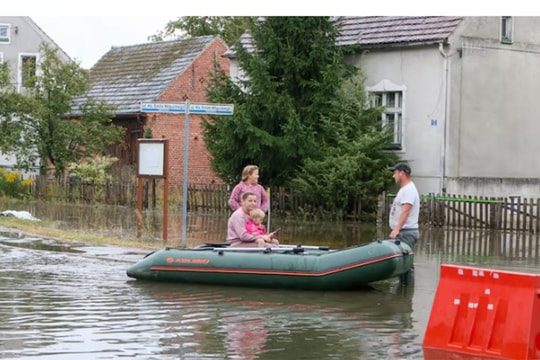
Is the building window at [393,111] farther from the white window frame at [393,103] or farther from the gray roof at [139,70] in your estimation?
the gray roof at [139,70]

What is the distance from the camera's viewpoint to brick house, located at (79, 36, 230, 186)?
4653 cm

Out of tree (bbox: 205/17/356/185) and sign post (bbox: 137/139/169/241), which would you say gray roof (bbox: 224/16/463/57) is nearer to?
tree (bbox: 205/17/356/185)

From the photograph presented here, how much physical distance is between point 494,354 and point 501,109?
75.6 feet

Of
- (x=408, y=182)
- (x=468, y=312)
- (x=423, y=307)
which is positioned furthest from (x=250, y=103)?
(x=468, y=312)

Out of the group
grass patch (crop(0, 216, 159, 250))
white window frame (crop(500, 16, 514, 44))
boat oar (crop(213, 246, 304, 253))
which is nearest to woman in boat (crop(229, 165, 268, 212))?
boat oar (crop(213, 246, 304, 253))

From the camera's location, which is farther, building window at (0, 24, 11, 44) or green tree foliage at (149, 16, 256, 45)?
green tree foliage at (149, 16, 256, 45)

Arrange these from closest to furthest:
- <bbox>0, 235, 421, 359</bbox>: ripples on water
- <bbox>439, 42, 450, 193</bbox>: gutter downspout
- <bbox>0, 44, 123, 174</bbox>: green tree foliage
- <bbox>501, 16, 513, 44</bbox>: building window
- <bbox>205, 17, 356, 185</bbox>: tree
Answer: <bbox>0, 235, 421, 359</bbox>: ripples on water, <bbox>439, 42, 450, 193</bbox>: gutter downspout, <bbox>205, 17, 356, 185</bbox>: tree, <bbox>501, 16, 513, 44</bbox>: building window, <bbox>0, 44, 123, 174</bbox>: green tree foliage

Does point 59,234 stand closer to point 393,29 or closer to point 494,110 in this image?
point 393,29

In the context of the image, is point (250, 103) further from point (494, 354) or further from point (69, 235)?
point (494, 354)

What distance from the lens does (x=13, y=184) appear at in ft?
128

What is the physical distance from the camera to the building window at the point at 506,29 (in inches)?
1318

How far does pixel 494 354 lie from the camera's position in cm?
1094

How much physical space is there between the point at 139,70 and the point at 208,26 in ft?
72.7

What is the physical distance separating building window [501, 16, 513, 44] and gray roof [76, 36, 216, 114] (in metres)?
17.6
